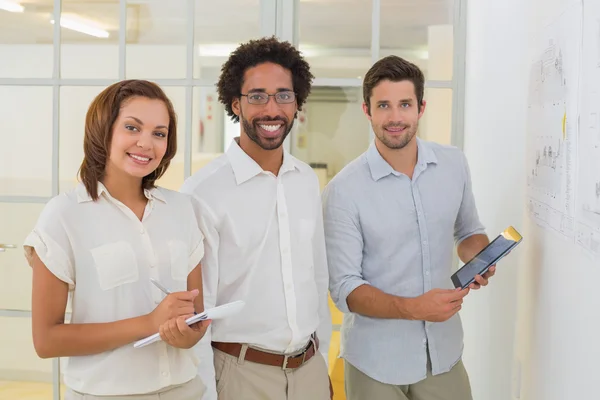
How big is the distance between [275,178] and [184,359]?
1.87 feet

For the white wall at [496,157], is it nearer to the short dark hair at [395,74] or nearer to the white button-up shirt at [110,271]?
the short dark hair at [395,74]

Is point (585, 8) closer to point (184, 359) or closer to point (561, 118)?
point (561, 118)

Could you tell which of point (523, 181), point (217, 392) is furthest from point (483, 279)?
point (217, 392)

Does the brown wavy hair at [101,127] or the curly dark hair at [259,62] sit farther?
the curly dark hair at [259,62]

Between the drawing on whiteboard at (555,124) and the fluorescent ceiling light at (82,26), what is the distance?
1.99 meters

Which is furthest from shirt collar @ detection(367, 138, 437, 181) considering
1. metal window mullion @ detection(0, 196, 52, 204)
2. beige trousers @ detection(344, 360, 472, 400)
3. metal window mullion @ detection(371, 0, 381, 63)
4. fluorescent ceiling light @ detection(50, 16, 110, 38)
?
metal window mullion @ detection(0, 196, 52, 204)


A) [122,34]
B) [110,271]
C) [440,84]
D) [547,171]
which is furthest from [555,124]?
[122,34]

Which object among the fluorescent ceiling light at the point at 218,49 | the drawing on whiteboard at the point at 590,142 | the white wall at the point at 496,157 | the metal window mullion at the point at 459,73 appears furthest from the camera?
the fluorescent ceiling light at the point at 218,49

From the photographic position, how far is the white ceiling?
9.82 feet

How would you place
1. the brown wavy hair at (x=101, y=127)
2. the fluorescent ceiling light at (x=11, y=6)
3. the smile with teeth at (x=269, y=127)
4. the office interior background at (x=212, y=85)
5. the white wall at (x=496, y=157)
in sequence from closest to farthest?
1. the brown wavy hair at (x=101, y=127)
2. the smile with teeth at (x=269, y=127)
3. the white wall at (x=496, y=157)
4. the office interior background at (x=212, y=85)
5. the fluorescent ceiling light at (x=11, y=6)

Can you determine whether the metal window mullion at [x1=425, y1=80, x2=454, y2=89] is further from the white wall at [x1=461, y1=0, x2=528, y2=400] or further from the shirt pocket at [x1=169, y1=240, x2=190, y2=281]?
the shirt pocket at [x1=169, y1=240, x2=190, y2=281]

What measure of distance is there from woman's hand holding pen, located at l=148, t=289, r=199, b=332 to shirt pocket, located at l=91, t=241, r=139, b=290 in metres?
0.11

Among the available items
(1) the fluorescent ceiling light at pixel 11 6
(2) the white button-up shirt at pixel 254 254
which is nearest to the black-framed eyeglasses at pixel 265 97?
(2) the white button-up shirt at pixel 254 254

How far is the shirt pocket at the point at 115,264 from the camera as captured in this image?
158cm
